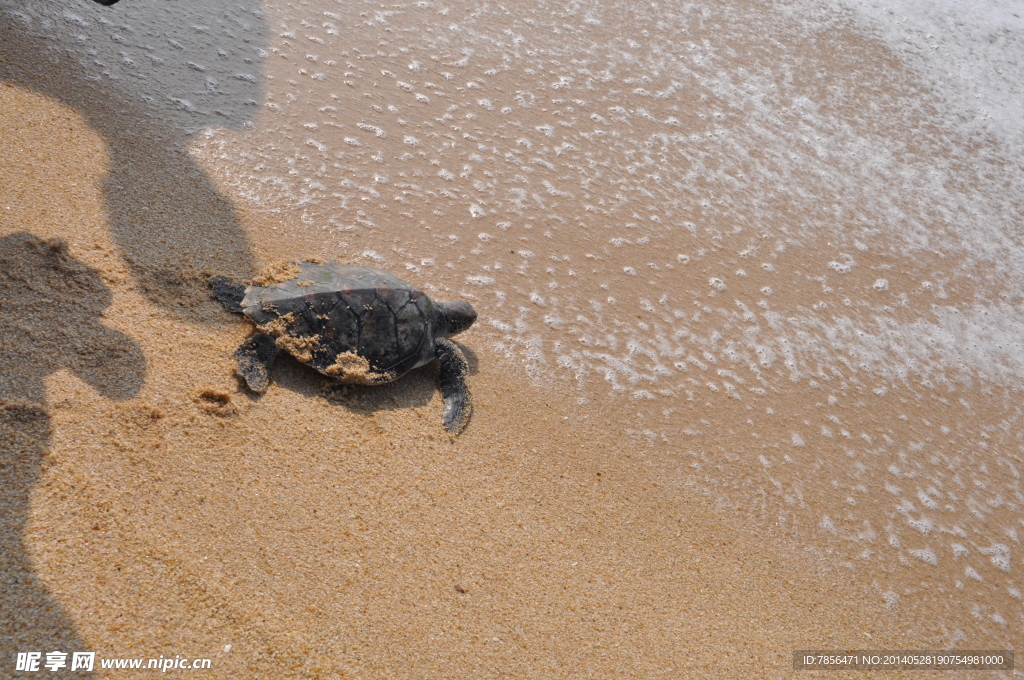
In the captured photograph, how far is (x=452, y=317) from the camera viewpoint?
300 cm

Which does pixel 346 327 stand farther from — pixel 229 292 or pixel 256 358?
pixel 229 292

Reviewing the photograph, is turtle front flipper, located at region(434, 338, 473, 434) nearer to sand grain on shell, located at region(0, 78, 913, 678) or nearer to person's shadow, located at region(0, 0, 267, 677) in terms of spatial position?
sand grain on shell, located at region(0, 78, 913, 678)

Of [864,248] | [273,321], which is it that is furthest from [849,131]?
[273,321]

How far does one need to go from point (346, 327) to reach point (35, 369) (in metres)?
1.07

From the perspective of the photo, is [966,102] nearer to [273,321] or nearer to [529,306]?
[529,306]

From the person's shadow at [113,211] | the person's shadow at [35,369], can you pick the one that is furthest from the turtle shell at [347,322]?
the person's shadow at [35,369]

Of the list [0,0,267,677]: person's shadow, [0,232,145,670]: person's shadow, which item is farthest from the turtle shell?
[0,232,145,670]: person's shadow

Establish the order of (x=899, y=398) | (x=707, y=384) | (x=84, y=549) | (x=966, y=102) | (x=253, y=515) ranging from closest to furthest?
(x=84, y=549), (x=253, y=515), (x=707, y=384), (x=899, y=398), (x=966, y=102)

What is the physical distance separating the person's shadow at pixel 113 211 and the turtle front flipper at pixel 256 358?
0.97 ft

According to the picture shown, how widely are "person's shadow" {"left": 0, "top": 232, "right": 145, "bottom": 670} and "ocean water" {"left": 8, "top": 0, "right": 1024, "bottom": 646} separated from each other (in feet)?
3.53

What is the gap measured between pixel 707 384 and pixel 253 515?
218 centimetres

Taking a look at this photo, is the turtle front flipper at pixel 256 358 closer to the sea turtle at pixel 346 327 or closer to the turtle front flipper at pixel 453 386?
the sea turtle at pixel 346 327

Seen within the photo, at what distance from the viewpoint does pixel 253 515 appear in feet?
7.30

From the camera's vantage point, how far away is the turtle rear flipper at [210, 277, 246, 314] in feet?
9.22
